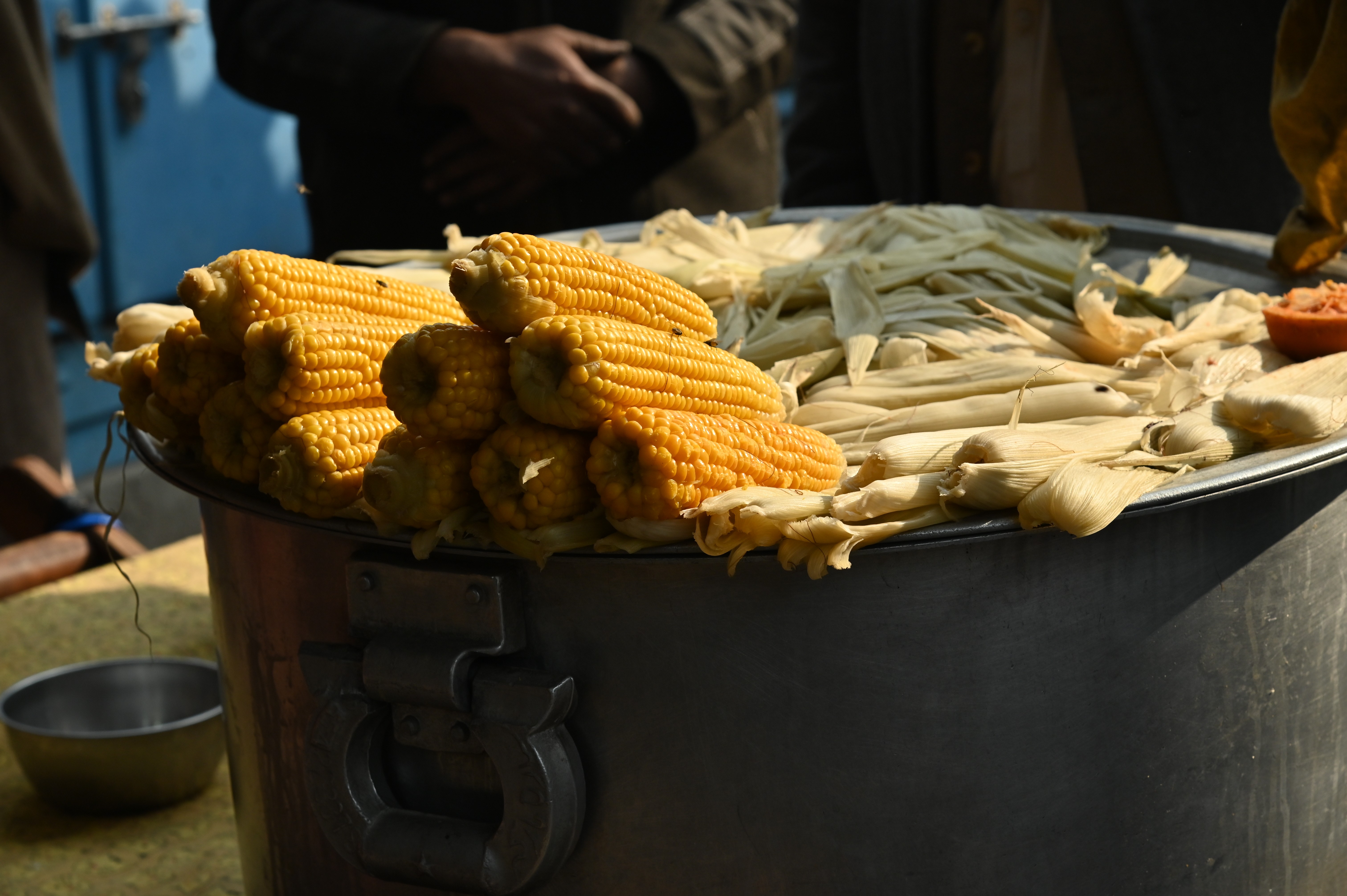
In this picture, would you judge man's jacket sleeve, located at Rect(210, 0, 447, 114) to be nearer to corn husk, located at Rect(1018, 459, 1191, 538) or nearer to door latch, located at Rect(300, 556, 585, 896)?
door latch, located at Rect(300, 556, 585, 896)

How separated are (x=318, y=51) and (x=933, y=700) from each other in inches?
81.1

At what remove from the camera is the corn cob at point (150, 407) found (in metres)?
1.08

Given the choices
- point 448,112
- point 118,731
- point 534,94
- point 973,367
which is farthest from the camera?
point 448,112

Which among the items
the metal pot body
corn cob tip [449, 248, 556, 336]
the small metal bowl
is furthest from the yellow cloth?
the small metal bowl

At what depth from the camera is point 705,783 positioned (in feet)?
2.94

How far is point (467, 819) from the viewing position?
0.96 m

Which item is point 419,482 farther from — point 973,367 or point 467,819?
point 973,367

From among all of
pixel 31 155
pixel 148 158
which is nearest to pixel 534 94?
pixel 31 155

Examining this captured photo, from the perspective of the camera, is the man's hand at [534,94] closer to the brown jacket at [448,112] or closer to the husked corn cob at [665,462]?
the brown jacket at [448,112]

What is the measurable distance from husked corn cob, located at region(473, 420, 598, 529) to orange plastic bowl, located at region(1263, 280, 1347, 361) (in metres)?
0.84

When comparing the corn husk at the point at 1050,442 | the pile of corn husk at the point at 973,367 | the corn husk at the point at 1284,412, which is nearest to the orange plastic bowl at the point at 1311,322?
the pile of corn husk at the point at 973,367

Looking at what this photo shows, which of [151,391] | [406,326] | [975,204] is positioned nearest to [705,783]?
[406,326]

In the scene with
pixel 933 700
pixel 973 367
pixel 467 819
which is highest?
pixel 973 367

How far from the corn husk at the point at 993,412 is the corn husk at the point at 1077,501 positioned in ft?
1.03
